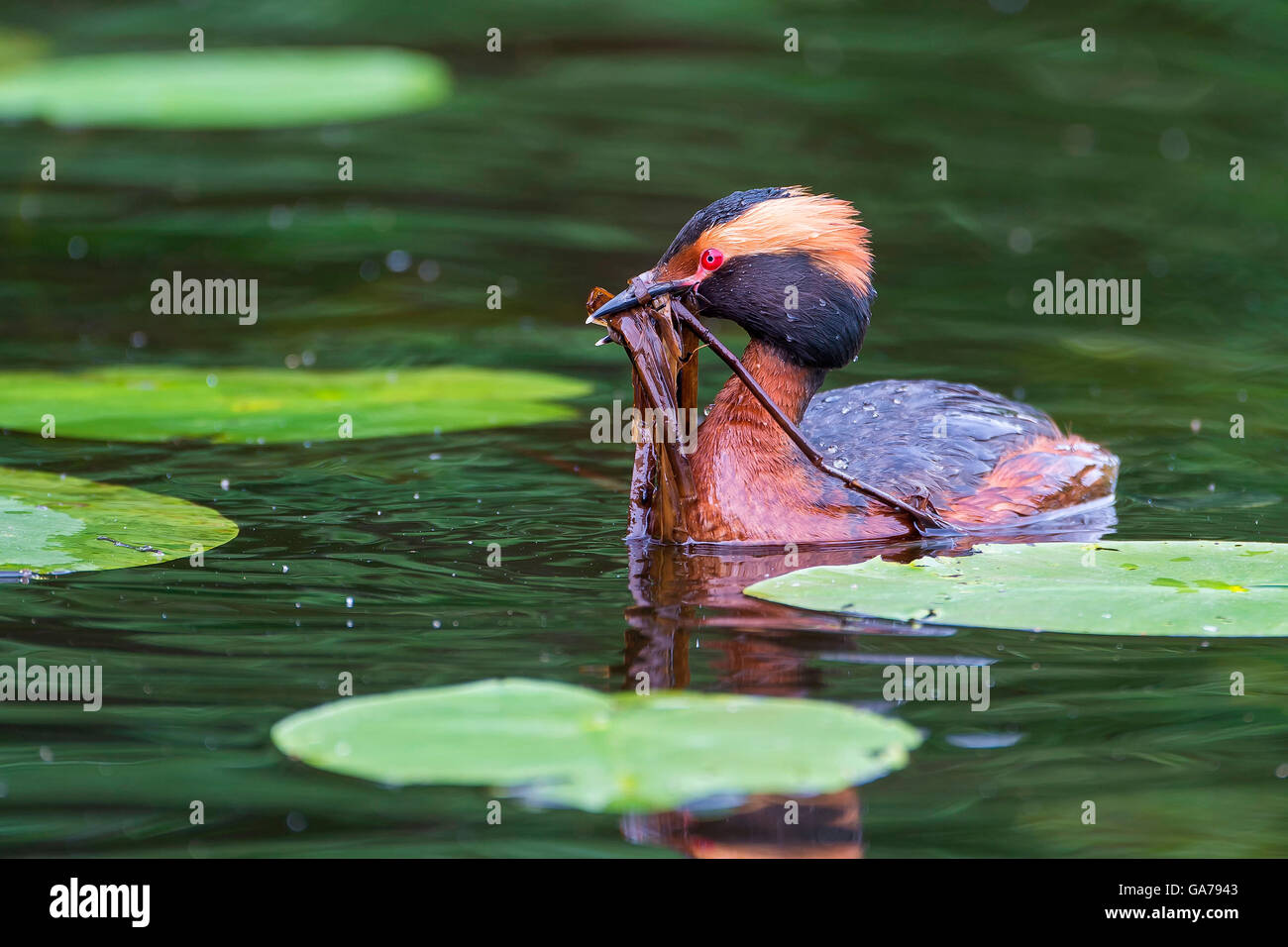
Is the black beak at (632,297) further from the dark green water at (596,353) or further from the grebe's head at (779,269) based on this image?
the dark green water at (596,353)

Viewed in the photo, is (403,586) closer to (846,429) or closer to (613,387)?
(846,429)

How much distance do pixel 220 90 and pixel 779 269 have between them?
7.18 m

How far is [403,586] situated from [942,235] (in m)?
7.89

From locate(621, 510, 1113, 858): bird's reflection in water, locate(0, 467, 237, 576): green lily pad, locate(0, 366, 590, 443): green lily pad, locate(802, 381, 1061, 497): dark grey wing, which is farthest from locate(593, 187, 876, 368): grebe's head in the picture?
locate(0, 366, 590, 443): green lily pad

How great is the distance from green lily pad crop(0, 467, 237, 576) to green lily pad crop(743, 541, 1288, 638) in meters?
2.35

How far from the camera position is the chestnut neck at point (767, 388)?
704 cm

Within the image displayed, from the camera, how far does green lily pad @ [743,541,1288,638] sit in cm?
548

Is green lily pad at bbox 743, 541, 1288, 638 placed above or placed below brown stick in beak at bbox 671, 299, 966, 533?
below

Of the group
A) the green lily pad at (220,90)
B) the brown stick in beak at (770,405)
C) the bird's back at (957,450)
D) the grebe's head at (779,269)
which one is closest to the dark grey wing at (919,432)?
the bird's back at (957,450)

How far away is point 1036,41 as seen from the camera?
1562cm

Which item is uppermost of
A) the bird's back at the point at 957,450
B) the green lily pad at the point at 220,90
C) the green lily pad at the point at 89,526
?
the green lily pad at the point at 220,90

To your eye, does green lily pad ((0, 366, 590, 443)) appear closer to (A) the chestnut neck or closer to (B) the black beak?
(A) the chestnut neck

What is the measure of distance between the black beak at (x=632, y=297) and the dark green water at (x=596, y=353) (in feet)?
3.16

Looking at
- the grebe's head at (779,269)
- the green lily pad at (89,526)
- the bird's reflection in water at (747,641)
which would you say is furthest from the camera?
the grebe's head at (779,269)
